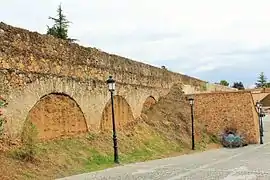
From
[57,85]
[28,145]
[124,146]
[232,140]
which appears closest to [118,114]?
[124,146]

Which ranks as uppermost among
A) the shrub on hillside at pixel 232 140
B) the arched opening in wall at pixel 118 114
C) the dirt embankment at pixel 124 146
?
the arched opening in wall at pixel 118 114

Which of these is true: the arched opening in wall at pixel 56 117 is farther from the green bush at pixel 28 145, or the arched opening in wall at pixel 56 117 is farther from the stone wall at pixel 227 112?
the stone wall at pixel 227 112

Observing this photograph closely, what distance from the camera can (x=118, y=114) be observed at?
22.7 meters

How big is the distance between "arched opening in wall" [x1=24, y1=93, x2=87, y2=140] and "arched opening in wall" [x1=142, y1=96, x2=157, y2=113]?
8487 mm

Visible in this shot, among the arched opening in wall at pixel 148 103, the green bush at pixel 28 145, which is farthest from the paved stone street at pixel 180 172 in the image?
the arched opening in wall at pixel 148 103

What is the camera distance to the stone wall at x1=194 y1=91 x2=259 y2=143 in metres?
31.0

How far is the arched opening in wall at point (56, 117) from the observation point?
15.7 m

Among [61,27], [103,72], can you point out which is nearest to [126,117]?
[103,72]

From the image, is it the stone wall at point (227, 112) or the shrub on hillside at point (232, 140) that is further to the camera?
the stone wall at point (227, 112)

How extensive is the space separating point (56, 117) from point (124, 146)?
161 inches

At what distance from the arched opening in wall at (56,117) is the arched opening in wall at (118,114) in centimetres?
193

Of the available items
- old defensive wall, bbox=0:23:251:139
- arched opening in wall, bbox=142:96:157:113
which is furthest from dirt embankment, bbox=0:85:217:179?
old defensive wall, bbox=0:23:251:139

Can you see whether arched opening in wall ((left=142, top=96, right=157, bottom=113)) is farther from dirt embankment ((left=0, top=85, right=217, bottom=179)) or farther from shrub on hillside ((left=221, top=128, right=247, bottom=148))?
shrub on hillside ((left=221, top=128, right=247, bottom=148))

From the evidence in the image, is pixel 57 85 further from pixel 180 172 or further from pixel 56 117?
pixel 180 172
